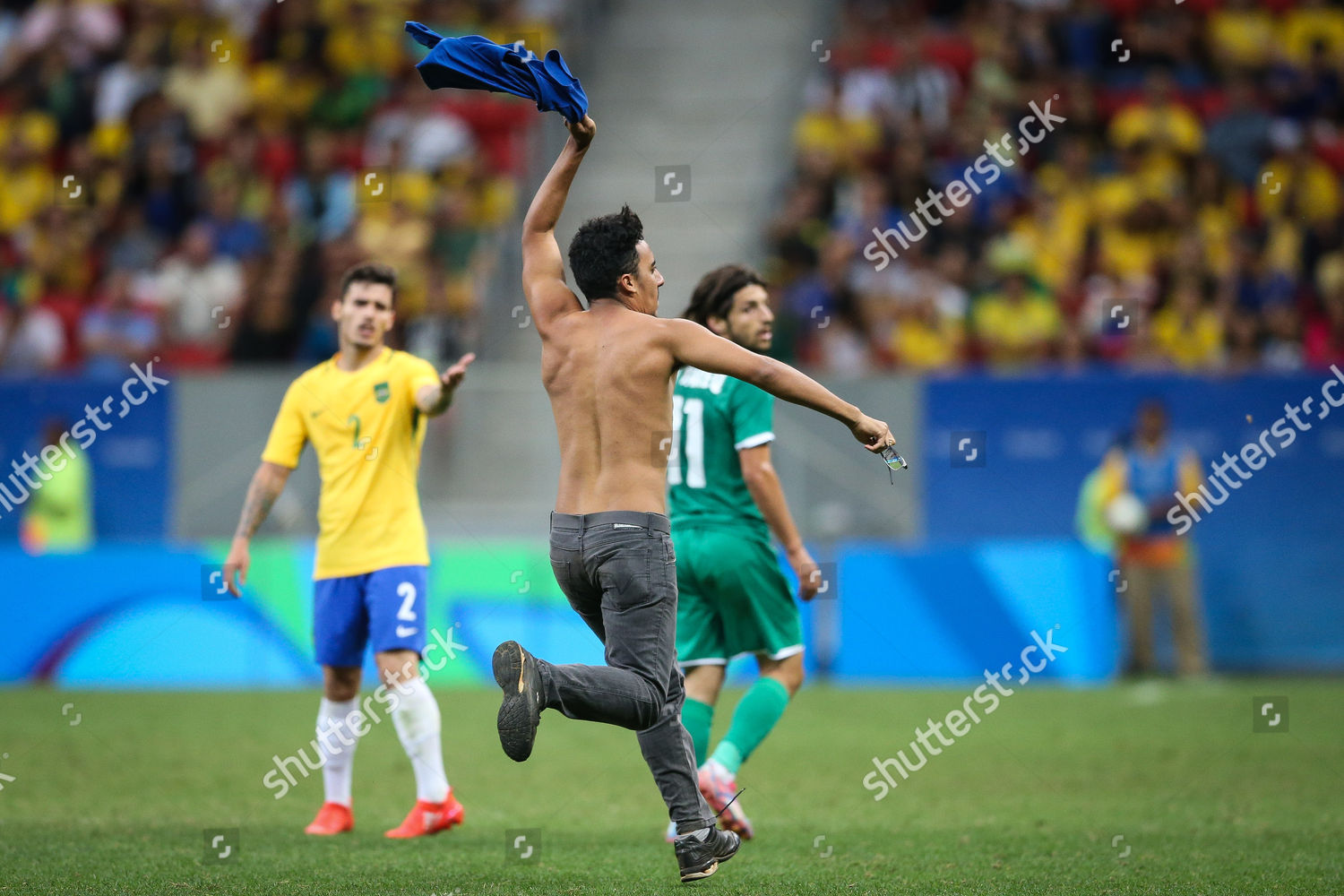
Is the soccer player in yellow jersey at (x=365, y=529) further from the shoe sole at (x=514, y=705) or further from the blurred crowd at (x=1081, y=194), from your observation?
the blurred crowd at (x=1081, y=194)

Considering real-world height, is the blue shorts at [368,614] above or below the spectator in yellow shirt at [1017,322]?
below

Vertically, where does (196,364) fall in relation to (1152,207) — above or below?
below

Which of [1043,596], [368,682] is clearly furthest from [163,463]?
[1043,596]

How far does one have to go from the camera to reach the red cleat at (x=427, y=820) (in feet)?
22.0

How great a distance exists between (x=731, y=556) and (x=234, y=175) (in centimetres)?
1161

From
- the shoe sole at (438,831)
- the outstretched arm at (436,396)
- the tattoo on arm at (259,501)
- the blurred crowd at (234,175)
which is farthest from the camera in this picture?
the blurred crowd at (234,175)

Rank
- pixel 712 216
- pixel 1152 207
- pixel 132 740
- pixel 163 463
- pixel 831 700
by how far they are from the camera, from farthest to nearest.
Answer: pixel 712 216 < pixel 1152 207 < pixel 163 463 < pixel 831 700 < pixel 132 740

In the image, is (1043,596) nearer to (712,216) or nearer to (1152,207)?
(1152,207)

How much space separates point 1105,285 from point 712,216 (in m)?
4.18

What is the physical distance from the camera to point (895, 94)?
16.6 meters

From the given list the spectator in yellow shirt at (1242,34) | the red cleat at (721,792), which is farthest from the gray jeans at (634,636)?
the spectator in yellow shirt at (1242,34)

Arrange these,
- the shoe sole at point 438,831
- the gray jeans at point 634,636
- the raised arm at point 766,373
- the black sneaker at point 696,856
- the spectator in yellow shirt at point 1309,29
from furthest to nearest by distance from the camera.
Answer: the spectator in yellow shirt at point 1309,29 → the shoe sole at point 438,831 → the black sneaker at point 696,856 → the gray jeans at point 634,636 → the raised arm at point 766,373

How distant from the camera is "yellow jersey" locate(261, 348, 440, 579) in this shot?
22.4ft

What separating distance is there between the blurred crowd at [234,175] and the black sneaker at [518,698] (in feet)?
28.9
